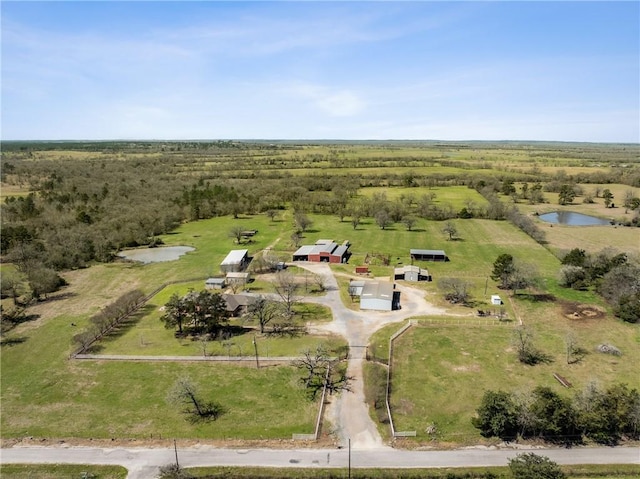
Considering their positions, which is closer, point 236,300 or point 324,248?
point 236,300

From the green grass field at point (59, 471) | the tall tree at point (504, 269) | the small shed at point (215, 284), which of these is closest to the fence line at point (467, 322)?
the tall tree at point (504, 269)

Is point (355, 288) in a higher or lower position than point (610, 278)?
lower

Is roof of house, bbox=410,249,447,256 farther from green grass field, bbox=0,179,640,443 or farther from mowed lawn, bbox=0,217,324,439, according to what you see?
mowed lawn, bbox=0,217,324,439

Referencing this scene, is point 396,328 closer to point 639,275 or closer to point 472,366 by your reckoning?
point 472,366

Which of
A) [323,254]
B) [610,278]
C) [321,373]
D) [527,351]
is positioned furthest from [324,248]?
[610,278]

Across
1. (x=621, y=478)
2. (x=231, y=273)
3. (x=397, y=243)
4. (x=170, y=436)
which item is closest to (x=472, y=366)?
(x=621, y=478)

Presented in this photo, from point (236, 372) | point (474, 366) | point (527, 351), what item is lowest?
point (236, 372)

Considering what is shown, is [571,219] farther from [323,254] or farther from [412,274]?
[323,254]

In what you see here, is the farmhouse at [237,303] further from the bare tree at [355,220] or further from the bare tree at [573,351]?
the bare tree at [355,220]

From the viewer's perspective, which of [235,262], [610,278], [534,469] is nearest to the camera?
[534,469]
